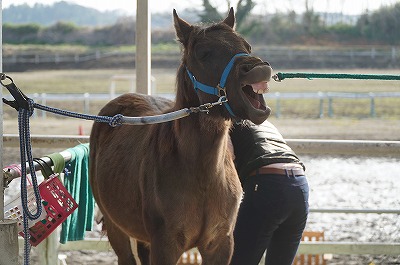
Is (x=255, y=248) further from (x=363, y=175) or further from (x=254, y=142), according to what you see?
(x=363, y=175)

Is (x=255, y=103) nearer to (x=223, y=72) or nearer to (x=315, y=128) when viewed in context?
(x=223, y=72)

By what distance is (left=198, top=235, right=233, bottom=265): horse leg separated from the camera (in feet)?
12.9

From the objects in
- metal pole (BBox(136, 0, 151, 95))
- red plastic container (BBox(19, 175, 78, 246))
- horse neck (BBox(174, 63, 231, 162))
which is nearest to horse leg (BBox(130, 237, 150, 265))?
red plastic container (BBox(19, 175, 78, 246))

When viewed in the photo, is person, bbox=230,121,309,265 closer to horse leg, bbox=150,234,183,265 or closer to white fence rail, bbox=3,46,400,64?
horse leg, bbox=150,234,183,265

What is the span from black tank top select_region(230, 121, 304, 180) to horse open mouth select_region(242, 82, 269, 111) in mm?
620

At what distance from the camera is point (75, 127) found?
20.6m

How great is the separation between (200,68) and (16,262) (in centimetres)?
124

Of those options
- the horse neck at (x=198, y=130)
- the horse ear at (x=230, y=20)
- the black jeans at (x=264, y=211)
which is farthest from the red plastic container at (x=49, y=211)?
the horse ear at (x=230, y=20)

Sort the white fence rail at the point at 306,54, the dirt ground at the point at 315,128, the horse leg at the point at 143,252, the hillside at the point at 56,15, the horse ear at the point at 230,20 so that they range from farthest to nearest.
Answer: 1. the hillside at the point at 56,15
2. the white fence rail at the point at 306,54
3. the dirt ground at the point at 315,128
4. the horse leg at the point at 143,252
5. the horse ear at the point at 230,20

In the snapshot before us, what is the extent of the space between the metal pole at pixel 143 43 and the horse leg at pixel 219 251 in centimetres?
219

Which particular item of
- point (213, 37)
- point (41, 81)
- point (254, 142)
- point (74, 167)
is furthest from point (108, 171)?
point (41, 81)

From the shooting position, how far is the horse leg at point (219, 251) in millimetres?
3930

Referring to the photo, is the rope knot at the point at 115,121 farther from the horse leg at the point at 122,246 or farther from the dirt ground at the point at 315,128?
the dirt ground at the point at 315,128

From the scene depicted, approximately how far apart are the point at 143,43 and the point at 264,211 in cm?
209
